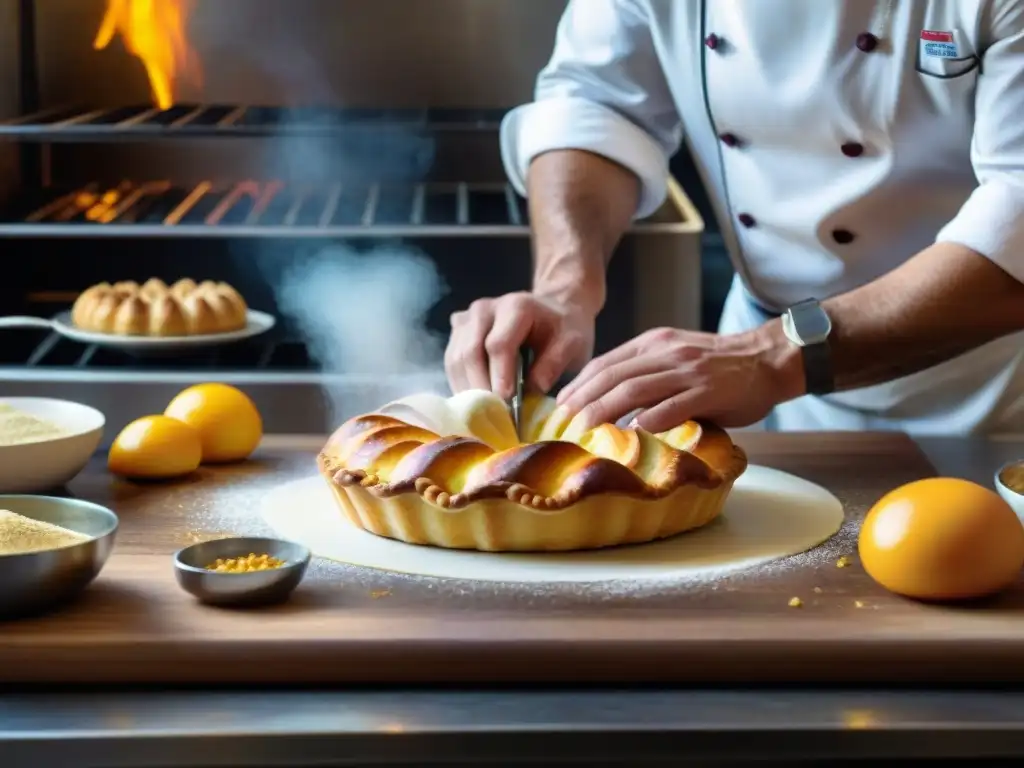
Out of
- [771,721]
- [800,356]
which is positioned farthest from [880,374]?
[771,721]

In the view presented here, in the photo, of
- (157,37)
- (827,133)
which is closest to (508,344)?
(827,133)

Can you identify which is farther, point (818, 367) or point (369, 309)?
point (369, 309)

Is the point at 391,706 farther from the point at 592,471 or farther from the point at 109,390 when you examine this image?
the point at 109,390

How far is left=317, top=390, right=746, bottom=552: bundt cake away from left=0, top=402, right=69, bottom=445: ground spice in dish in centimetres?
28

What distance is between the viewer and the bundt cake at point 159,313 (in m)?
2.47

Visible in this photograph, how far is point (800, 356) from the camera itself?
60.6 inches

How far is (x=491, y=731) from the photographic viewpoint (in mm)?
902

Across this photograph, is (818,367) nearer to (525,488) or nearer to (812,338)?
(812,338)

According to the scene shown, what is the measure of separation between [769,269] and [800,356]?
0.48 meters

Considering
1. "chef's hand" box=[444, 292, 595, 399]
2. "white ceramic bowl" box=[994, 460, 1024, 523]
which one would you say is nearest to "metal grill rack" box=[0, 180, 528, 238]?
"chef's hand" box=[444, 292, 595, 399]

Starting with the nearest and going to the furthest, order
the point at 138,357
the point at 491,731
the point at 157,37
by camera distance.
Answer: the point at 491,731, the point at 138,357, the point at 157,37

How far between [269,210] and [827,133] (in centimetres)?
131

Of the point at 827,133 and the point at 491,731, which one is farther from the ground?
the point at 827,133

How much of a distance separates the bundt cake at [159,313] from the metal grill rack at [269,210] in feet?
0.41
